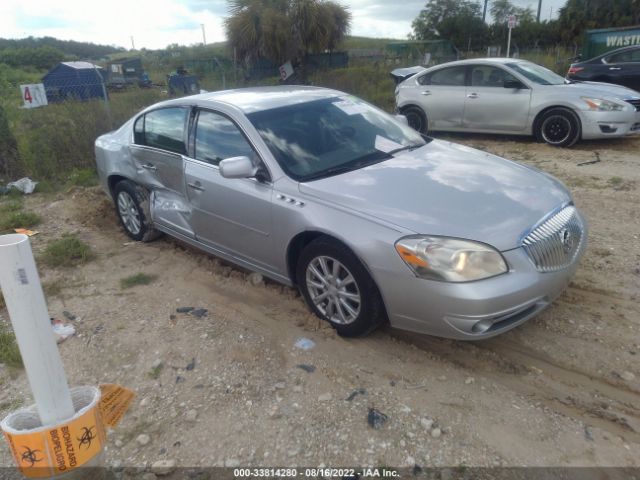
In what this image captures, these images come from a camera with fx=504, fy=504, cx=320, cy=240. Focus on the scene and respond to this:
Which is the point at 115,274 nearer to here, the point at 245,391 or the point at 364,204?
the point at 245,391

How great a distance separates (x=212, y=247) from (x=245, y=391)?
1.61 metres

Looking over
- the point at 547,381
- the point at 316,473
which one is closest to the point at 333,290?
the point at 316,473

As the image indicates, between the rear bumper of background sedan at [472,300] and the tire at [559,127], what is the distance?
6.25 m

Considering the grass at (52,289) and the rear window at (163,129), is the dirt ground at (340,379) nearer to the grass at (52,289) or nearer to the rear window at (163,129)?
the grass at (52,289)

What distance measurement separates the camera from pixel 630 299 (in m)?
3.71

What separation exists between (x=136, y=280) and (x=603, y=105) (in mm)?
7514

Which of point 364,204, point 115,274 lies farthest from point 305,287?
point 115,274

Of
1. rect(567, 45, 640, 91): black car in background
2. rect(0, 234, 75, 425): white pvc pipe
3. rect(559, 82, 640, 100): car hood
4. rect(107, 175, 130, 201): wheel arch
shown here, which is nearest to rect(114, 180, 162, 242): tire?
rect(107, 175, 130, 201): wheel arch

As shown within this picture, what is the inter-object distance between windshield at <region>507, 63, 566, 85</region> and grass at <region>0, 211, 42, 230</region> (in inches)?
311

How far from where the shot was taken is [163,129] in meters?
4.68

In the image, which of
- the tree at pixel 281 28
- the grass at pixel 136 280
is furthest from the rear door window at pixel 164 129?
the tree at pixel 281 28

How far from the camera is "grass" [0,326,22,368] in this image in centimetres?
342

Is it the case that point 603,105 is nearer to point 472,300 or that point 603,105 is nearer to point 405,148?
point 405,148

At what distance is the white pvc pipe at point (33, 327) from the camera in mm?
1646
